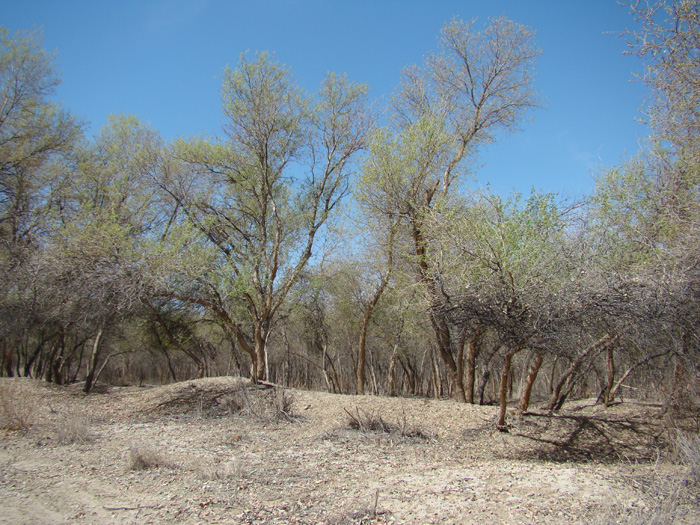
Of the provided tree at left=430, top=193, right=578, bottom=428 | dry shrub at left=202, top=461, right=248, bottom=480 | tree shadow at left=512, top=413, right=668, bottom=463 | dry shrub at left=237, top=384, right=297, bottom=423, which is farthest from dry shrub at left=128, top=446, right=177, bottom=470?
tree shadow at left=512, top=413, right=668, bottom=463

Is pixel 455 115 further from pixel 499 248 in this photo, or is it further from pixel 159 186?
pixel 159 186

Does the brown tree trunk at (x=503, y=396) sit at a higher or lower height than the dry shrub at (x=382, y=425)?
higher

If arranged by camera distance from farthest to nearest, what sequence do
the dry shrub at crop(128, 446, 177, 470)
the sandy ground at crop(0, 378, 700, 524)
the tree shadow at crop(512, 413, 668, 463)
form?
1. the tree shadow at crop(512, 413, 668, 463)
2. the dry shrub at crop(128, 446, 177, 470)
3. the sandy ground at crop(0, 378, 700, 524)

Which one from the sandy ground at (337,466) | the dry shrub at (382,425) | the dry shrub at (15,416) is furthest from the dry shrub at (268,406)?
the dry shrub at (15,416)

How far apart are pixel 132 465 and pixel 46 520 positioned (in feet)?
5.38

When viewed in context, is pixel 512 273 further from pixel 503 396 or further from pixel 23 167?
pixel 23 167

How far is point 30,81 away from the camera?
41.9 ft

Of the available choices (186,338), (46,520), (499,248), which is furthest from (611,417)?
(186,338)

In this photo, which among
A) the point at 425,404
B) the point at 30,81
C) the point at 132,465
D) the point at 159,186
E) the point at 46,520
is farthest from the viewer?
the point at 159,186

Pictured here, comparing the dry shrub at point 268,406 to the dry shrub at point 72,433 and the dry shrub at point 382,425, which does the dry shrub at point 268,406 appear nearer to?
the dry shrub at point 382,425

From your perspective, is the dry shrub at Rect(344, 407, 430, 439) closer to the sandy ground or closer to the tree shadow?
the sandy ground

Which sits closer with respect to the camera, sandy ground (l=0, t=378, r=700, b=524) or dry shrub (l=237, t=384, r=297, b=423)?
sandy ground (l=0, t=378, r=700, b=524)

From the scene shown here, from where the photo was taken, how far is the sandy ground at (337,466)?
14.9ft

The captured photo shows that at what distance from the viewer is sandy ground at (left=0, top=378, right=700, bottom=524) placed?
4555mm
